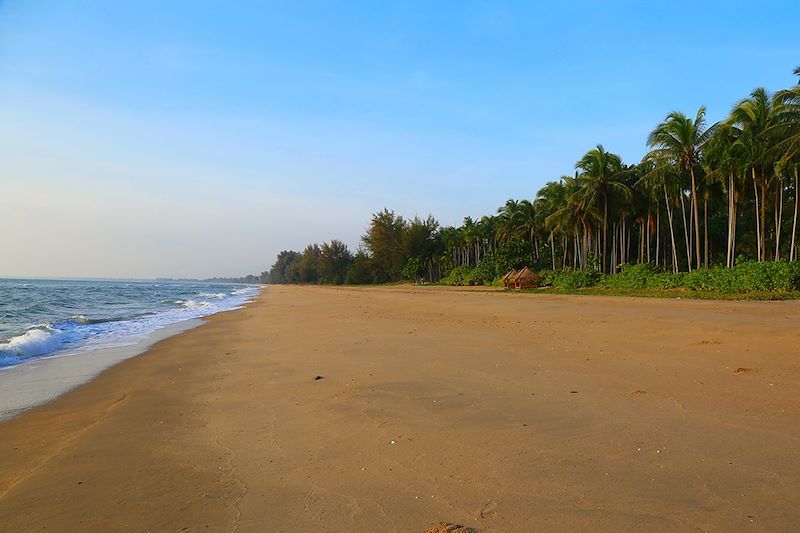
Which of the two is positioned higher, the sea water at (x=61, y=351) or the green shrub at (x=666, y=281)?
the green shrub at (x=666, y=281)

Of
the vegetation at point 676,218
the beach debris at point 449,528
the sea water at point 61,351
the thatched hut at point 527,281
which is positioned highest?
the vegetation at point 676,218

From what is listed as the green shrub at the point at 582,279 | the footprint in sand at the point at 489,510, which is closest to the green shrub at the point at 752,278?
the green shrub at the point at 582,279

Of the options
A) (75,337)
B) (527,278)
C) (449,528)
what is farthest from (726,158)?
(75,337)

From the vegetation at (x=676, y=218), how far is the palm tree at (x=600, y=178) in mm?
100

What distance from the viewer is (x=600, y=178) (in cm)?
4144

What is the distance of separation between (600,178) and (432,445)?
4144 cm

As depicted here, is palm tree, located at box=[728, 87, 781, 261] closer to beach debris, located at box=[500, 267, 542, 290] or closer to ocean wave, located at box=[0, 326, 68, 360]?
beach debris, located at box=[500, 267, 542, 290]

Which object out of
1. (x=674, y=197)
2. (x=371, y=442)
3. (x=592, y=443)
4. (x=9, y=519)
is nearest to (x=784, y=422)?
(x=592, y=443)

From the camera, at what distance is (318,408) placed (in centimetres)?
639

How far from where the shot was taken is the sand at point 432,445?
3.49 m

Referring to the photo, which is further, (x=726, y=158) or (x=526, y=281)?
(x=526, y=281)

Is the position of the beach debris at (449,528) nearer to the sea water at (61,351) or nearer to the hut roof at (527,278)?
the sea water at (61,351)

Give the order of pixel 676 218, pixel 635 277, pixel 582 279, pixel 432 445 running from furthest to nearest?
pixel 676 218 < pixel 582 279 < pixel 635 277 < pixel 432 445

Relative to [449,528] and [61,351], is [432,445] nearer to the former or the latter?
[449,528]
